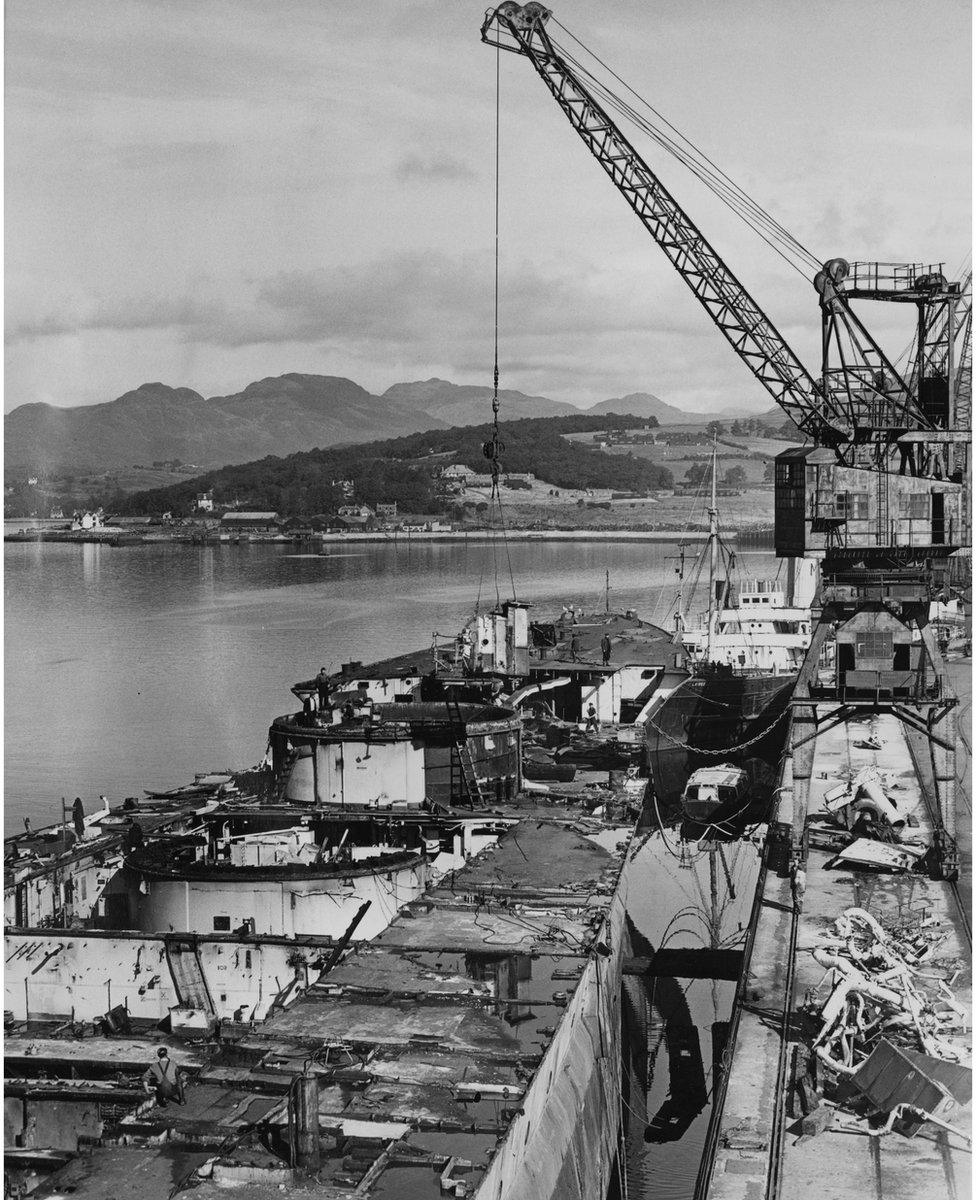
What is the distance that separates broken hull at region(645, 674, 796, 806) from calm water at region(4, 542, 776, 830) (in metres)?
17.1

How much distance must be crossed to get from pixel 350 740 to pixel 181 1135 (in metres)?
14.6

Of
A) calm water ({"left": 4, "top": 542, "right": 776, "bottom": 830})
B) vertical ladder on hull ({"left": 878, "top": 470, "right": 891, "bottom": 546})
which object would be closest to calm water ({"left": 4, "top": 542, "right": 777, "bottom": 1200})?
calm water ({"left": 4, "top": 542, "right": 776, "bottom": 830})

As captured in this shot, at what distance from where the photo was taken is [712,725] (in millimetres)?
43500

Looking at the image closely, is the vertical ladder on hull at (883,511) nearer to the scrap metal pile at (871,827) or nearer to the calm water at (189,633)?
the scrap metal pile at (871,827)

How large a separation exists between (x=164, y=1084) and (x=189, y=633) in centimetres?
7084

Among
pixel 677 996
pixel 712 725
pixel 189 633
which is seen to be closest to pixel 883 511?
pixel 677 996

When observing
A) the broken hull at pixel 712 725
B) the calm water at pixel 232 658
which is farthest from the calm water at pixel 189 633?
the broken hull at pixel 712 725

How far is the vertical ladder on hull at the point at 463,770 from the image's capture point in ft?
90.4

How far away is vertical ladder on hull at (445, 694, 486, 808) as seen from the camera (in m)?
27.6

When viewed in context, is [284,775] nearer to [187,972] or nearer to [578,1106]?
[187,972]

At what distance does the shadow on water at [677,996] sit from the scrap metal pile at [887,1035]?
3.10 metres

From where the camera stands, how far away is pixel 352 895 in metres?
22.0

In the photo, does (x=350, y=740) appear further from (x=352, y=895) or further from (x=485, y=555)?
(x=485, y=555)

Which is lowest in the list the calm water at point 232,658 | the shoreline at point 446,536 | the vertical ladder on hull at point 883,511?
the calm water at point 232,658
